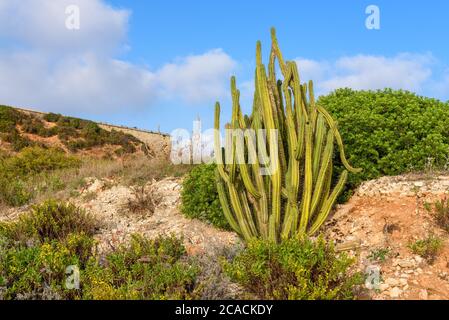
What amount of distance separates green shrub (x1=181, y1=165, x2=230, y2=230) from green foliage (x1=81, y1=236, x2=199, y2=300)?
4.37 ft

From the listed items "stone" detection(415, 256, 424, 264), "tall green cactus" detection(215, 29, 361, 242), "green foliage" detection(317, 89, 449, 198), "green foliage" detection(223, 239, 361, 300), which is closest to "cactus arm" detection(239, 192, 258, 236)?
"tall green cactus" detection(215, 29, 361, 242)

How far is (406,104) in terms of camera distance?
26.9 feet

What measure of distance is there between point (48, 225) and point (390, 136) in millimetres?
5178

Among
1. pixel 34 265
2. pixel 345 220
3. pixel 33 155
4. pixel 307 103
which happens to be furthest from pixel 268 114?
pixel 33 155

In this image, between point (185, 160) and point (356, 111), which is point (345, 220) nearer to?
point (356, 111)

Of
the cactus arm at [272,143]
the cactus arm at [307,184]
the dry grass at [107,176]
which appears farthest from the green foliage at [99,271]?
the dry grass at [107,176]

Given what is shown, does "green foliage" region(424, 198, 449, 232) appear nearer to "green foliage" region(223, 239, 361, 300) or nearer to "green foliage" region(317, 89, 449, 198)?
"green foliage" region(317, 89, 449, 198)

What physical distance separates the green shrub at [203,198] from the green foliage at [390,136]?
6.09 ft

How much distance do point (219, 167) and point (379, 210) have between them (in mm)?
2147

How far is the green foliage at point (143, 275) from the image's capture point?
14.6ft

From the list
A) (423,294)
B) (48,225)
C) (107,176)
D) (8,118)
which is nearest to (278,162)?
(423,294)

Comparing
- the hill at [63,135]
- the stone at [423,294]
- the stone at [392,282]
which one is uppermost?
the hill at [63,135]

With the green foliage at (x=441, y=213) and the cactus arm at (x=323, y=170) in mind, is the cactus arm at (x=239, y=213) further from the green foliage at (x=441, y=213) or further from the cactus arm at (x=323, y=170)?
the green foliage at (x=441, y=213)

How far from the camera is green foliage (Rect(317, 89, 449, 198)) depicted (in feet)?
24.0
